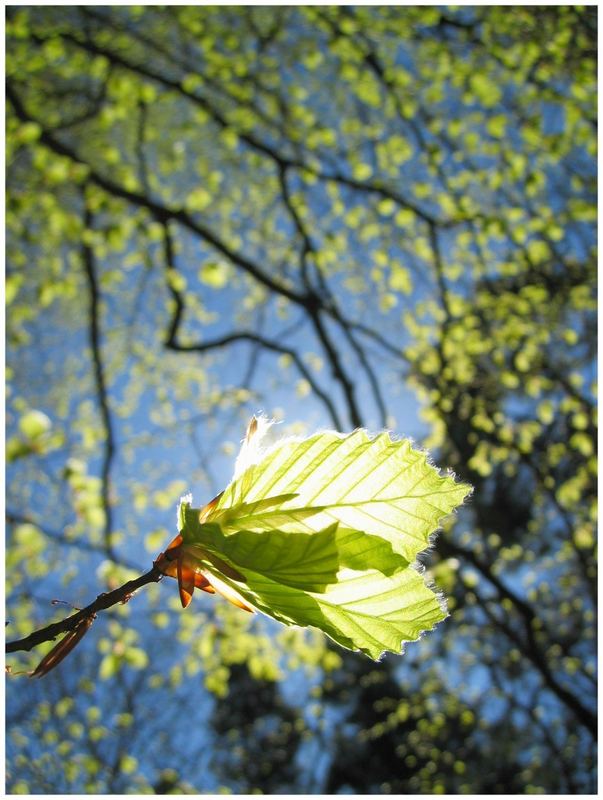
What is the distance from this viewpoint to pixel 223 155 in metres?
5.08

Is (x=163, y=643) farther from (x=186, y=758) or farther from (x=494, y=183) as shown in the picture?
(x=494, y=183)

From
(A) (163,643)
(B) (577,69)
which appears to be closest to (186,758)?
(A) (163,643)

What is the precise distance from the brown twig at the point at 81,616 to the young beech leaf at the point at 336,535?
3 centimetres

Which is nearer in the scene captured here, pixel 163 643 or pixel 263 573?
pixel 263 573

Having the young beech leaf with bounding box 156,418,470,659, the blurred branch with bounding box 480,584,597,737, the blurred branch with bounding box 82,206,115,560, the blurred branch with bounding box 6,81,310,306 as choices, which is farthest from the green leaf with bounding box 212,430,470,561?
the blurred branch with bounding box 480,584,597,737

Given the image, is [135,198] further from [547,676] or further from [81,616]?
[547,676]

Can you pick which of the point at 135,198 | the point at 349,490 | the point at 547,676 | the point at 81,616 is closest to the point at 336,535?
the point at 349,490

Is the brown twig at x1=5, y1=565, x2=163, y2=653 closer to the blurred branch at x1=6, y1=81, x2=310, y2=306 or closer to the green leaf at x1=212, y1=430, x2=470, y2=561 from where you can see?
the green leaf at x1=212, y1=430, x2=470, y2=561

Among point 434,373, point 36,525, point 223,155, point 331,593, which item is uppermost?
point 223,155

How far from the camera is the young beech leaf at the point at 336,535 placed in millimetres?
481

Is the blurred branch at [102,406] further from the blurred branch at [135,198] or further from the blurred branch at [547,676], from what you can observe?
the blurred branch at [547,676]

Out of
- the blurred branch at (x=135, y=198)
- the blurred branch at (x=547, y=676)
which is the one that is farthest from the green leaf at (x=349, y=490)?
the blurred branch at (x=547, y=676)

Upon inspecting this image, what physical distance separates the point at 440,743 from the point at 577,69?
629 centimetres

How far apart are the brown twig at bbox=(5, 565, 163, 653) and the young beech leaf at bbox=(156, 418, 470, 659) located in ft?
0.11
